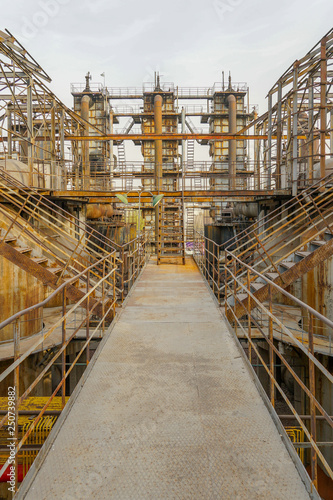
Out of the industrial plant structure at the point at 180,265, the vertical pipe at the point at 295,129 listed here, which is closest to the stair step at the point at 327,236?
the industrial plant structure at the point at 180,265

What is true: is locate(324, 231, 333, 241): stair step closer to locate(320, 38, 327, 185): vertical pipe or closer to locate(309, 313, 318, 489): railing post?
locate(320, 38, 327, 185): vertical pipe

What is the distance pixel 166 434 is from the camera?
287cm

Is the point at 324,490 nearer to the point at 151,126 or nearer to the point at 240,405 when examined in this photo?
the point at 240,405

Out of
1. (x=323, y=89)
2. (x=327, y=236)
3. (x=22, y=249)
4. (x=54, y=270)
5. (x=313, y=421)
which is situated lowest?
(x=313, y=421)

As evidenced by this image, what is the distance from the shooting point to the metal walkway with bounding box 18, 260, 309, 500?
91.0 inches

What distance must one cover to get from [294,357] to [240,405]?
21.8 ft

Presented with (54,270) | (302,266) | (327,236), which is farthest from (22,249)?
(327,236)

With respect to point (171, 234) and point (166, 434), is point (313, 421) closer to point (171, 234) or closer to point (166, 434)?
point (166, 434)

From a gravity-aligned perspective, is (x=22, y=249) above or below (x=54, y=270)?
above

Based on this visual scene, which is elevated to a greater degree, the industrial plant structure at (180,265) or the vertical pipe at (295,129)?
the vertical pipe at (295,129)

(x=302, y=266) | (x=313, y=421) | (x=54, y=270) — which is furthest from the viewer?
(x=54, y=270)

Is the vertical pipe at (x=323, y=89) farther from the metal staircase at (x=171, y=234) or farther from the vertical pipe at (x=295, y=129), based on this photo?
the metal staircase at (x=171, y=234)

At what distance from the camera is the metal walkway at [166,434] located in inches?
91.0

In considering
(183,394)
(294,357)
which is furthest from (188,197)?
(183,394)
